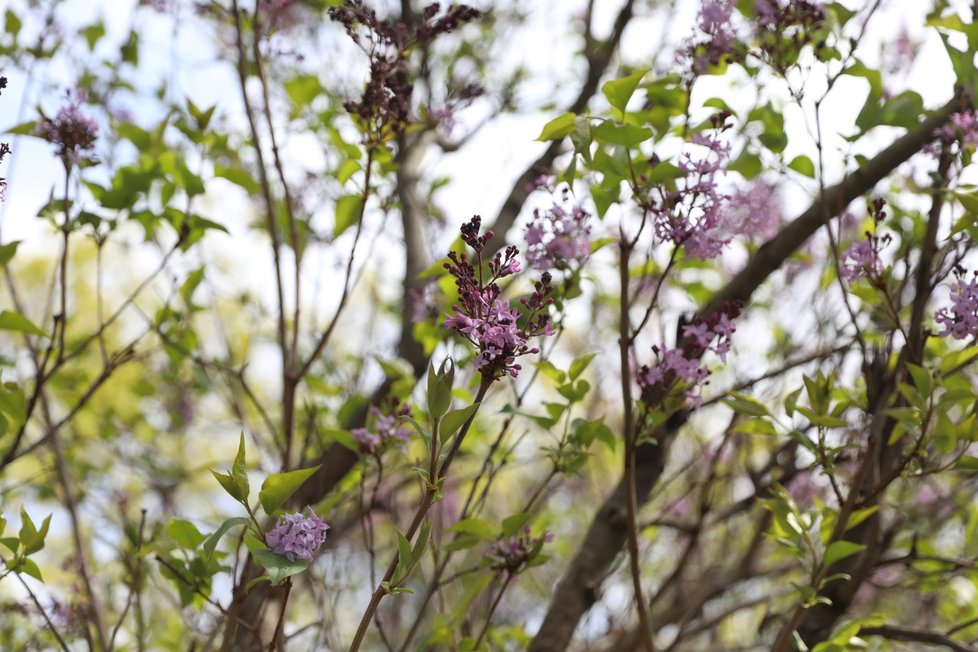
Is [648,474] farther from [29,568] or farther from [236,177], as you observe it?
[29,568]

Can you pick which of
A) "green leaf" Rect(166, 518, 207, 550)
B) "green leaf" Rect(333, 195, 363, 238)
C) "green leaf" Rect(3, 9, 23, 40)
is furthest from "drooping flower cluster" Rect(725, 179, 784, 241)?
"green leaf" Rect(3, 9, 23, 40)

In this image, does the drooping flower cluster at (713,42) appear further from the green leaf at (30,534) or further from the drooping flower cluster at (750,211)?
the green leaf at (30,534)

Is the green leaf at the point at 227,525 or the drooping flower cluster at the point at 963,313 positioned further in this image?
the drooping flower cluster at the point at 963,313

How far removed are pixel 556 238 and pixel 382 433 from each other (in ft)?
1.32

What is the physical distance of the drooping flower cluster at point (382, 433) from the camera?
136 centimetres

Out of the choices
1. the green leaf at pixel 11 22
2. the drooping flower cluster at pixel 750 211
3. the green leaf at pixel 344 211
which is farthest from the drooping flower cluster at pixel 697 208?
the green leaf at pixel 11 22

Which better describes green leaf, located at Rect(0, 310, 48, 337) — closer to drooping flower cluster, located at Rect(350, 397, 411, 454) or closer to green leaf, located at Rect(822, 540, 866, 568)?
drooping flower cluster, located at Rect(350, 397, 411, 454)

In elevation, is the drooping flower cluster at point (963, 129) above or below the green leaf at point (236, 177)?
below

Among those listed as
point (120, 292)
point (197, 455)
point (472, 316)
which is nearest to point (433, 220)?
point (472, 316)

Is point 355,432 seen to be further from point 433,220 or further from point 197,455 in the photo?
point 197,455

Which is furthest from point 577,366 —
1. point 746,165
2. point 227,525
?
point 227,525

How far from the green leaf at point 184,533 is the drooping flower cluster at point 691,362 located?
61 centimetres

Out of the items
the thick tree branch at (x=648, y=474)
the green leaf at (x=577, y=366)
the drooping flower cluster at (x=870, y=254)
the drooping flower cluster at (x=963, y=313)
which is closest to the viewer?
the drooping flower cluster at (x=963, y=313)

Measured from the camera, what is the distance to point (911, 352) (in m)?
1.28
